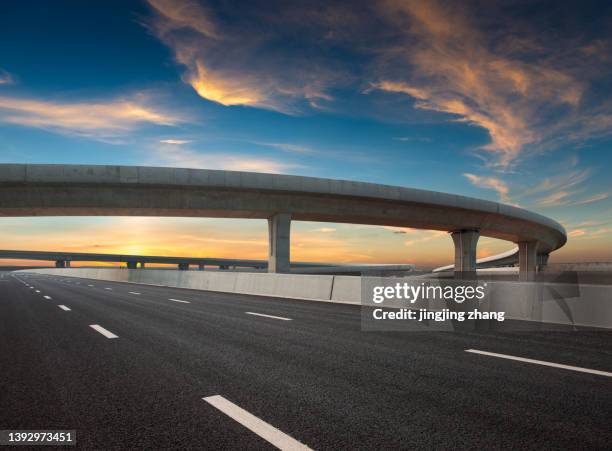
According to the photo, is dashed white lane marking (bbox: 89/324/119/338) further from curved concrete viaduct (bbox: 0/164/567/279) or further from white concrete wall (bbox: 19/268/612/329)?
curved concrete viaduct (bbox: 0/164/567/279)

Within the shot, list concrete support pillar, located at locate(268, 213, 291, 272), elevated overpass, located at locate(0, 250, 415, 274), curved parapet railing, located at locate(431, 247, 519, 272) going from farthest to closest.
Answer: curved parapet railing, located at locate(431, 247, 519, 272) → elevated overpass, located at locate(0, 250, 415, 274) → concrete support pillar, located at locate(268, 213, 291, 272)

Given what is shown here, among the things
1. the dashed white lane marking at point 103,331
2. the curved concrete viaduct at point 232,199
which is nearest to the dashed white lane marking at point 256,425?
the dashed white lane marking at point 103,331

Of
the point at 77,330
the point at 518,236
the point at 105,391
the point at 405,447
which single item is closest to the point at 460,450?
the point at 405,447

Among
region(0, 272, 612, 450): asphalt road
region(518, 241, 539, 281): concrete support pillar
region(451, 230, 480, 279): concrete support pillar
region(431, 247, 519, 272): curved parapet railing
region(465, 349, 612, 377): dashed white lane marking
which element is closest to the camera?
region(0, 272, 612, 450): asphalt road

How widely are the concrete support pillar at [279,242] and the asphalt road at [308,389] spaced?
71.0 feet

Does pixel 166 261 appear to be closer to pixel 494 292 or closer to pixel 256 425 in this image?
pixel 494 292

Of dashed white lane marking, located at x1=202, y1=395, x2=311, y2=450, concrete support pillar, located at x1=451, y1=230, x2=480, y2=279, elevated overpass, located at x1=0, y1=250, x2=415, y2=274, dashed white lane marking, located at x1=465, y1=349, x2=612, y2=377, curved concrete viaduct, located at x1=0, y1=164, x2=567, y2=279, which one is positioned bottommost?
elevated overpass, located at x1=0, y1=250, x2=415, y2=274

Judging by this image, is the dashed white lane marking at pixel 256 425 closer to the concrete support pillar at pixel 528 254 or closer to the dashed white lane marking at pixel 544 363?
the dashed white lane marking at pixel 544 363

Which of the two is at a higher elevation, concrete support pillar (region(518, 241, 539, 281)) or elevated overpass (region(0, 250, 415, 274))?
concrete support pillar (region(518, 241, 539, 281))

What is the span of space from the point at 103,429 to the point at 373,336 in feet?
17.9

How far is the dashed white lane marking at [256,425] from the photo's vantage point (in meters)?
3.20

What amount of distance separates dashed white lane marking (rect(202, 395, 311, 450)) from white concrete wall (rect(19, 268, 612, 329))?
8.88m

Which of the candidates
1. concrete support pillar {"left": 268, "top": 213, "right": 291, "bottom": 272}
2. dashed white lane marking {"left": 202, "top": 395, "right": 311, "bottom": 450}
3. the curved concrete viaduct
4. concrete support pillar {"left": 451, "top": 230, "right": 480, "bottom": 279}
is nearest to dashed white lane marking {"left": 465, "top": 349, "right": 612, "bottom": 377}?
dashed white lane marking {"left": 202, "top": 395, "right": 311, "bottom": 450}

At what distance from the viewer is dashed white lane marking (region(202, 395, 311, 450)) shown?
10.5 ft
